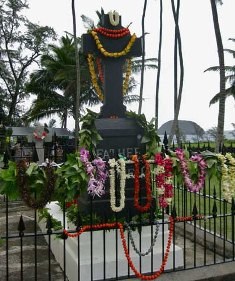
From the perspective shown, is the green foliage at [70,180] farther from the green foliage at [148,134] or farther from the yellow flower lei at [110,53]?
the yellow flower lei at [110,53]

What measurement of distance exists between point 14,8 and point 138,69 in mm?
13035

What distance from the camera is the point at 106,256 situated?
448 centimetres

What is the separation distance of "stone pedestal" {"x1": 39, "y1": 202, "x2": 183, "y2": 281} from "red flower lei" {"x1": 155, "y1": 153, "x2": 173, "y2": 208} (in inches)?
21.6

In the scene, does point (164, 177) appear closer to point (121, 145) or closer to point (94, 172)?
point (94, 172)

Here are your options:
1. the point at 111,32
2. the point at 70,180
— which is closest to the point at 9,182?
the point at 70,180

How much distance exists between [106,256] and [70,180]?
1.24 m

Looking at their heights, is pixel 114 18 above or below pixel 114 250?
above

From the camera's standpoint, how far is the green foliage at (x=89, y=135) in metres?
4.84

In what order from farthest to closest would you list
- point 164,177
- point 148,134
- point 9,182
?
point 148,134 < point 164,177 < point 9,182

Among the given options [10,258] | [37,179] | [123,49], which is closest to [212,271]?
[37,179]

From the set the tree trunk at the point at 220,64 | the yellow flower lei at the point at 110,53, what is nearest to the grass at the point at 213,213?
the yellow flower lei at the point at 110,53

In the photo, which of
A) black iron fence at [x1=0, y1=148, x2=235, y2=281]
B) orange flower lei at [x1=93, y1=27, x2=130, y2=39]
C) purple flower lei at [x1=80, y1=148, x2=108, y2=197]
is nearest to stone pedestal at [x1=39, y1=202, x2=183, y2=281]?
black iron fence at [x1=0, y1=148, x2=235, y2=281]

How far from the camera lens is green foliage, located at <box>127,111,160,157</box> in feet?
16.3

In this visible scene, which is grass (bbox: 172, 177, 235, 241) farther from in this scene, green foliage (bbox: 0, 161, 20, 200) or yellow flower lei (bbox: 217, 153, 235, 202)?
green foliage (bbox: 0, 161, 20, 200)
